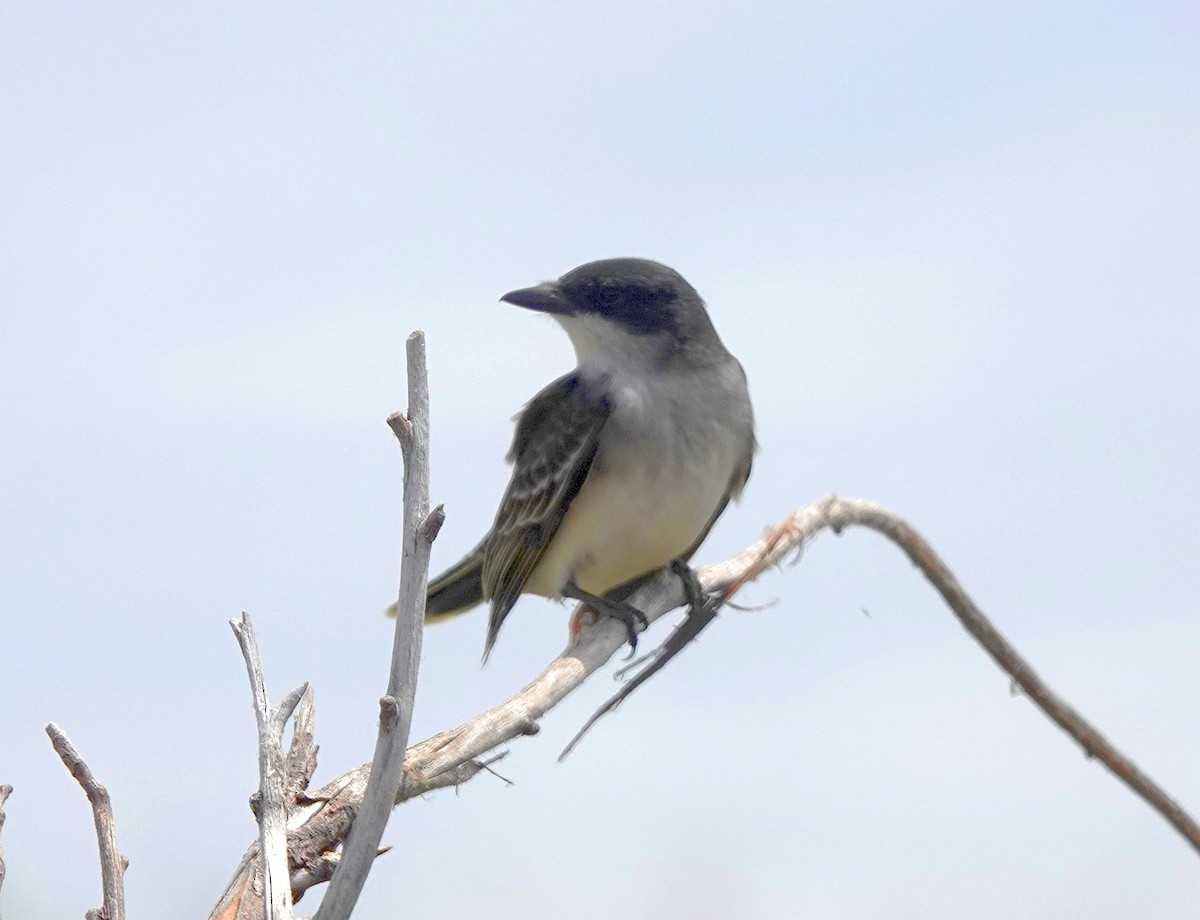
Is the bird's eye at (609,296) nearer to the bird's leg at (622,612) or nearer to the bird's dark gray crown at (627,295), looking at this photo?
the bird's dark gray crown at (627,295)

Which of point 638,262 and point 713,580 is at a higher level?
point 638,262

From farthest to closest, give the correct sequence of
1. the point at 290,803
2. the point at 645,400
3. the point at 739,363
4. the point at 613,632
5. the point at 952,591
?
the point at 739,363
the point at 645,400
the point at 613,632
the point at 952,591
the point at 290,803

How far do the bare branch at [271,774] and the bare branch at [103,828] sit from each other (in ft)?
1.30

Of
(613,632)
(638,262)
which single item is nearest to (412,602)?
(613,632)

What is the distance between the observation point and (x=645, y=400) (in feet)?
27.5

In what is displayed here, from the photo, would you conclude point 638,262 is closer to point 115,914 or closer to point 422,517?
point 422,517

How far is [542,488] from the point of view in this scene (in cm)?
866

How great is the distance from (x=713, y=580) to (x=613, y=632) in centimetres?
98

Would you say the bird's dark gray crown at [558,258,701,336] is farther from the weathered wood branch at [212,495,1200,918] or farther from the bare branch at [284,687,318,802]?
the bare branch at [284,687,318,802]

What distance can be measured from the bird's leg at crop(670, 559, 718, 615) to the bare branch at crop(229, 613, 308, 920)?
11.3 feet

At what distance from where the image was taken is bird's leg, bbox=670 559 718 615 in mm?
7941

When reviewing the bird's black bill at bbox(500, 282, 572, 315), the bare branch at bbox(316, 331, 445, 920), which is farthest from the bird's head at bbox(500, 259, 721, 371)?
the bare branch at bbox(316, 331, 445, 920)

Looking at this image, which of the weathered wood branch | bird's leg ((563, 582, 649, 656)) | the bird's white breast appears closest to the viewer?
the weathered wood branch

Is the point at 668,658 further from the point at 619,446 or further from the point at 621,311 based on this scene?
the point at 621,311
